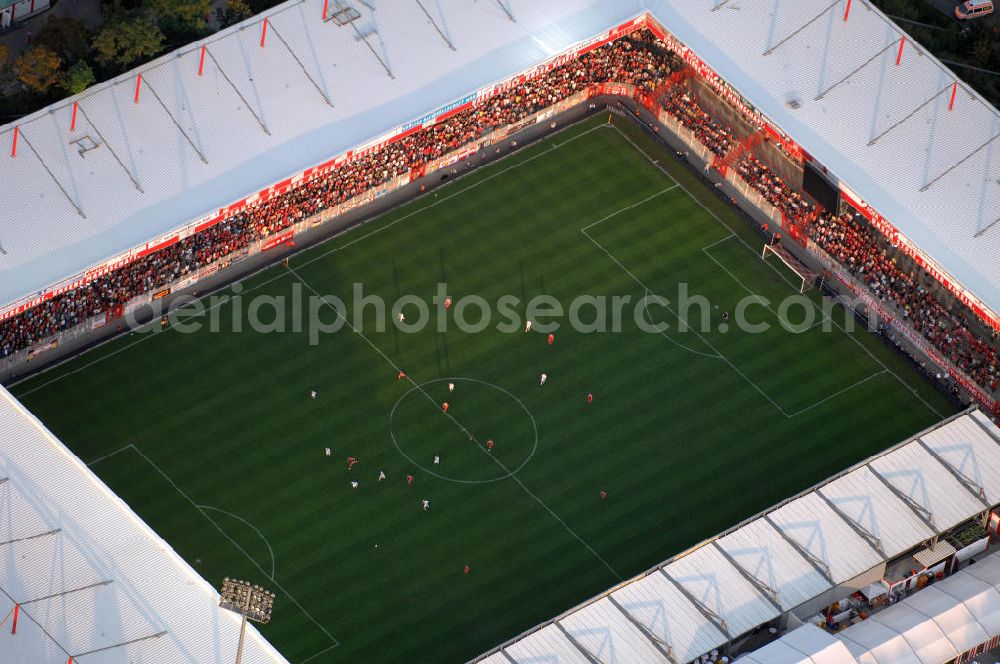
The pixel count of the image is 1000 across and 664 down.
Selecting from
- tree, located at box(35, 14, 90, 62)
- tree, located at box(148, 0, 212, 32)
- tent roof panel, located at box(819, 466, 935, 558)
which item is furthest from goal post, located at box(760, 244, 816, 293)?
tree, located at box(35, 14, 90, 62)

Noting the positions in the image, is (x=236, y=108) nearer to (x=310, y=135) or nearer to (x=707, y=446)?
(x=310, y=135)

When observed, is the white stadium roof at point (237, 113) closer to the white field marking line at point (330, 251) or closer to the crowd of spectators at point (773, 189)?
the white field marking line at point (330, 251)

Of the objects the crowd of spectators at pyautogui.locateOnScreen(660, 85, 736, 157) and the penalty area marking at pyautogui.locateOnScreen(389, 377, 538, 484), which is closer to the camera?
the penalty area marking at pyautogui.locateOnScreen(389, 377, 538, 484)

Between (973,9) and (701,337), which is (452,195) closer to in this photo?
(701,337)

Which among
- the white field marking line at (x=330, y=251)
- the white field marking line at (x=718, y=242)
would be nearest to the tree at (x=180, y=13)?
the white field marking line at (x=330, y=251)

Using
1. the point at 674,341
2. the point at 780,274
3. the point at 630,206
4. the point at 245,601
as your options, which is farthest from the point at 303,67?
the point at 245,601

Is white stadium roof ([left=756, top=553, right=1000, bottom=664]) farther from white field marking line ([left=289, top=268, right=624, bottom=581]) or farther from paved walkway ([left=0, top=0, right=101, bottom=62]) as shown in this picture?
paved walkway ([left=0, top=0, right=101, bottom=62])
